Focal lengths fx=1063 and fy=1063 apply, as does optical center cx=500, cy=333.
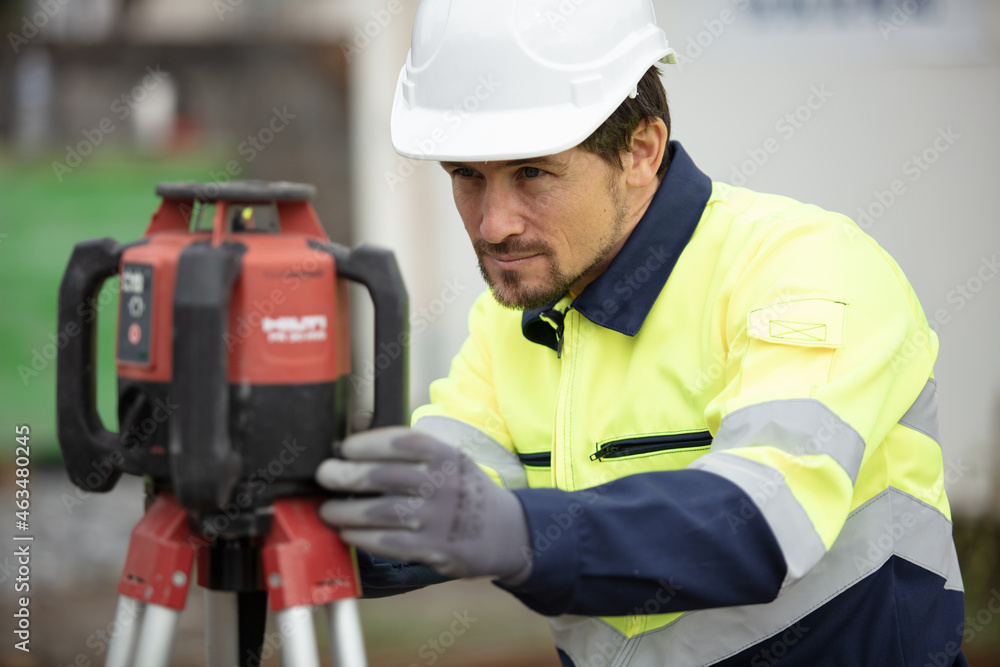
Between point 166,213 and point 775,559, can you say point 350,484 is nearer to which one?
point 166,213

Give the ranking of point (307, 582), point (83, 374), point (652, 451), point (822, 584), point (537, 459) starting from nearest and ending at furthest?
point (307, 582) → point (83, 374) → point (822, 584) → point (652, 451) → point (537, 459)

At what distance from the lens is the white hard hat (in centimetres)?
189

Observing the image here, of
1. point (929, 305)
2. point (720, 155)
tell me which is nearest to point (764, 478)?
point (720, 155)

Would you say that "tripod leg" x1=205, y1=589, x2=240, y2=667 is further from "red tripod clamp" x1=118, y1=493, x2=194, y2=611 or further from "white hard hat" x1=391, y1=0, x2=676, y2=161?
"white hard hat" x1=391, y1=0, x2=676, y2=161

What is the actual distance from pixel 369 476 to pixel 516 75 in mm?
869

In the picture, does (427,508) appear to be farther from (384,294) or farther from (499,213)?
(499,213)

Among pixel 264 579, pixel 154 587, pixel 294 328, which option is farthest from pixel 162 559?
pixel 294 328

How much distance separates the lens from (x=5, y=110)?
5.50 meters

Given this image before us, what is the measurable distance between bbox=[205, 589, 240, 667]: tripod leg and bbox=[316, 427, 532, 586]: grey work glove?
272 mm

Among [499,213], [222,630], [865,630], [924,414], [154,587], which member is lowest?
[865,630]

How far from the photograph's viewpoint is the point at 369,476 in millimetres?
1358

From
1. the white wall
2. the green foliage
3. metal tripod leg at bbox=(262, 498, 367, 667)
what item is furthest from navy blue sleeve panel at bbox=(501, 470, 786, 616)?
the green foliage

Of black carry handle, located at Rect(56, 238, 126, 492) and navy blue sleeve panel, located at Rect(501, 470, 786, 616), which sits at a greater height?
black carry handle, located at Rect(56, 238, 126, 492)

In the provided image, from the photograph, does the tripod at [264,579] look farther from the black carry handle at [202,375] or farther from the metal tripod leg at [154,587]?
the black carry handle at [202,375]
